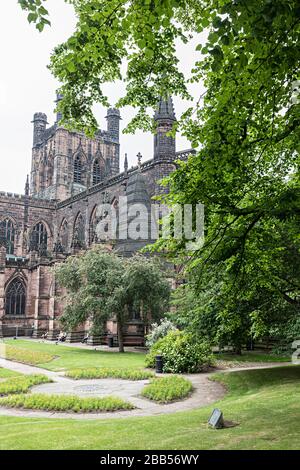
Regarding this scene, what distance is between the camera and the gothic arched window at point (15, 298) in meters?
45.8

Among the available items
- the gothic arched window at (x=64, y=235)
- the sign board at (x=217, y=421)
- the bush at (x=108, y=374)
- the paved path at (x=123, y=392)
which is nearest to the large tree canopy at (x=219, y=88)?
the sign board at (x=217, y=421)

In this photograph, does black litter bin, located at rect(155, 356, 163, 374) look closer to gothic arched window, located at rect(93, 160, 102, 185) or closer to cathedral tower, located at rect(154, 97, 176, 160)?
cathedral tower, located at rect(154, 97, 176, 160)

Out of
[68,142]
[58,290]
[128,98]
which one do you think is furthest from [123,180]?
[128,98]

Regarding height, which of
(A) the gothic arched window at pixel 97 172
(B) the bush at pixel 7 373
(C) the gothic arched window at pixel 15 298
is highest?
(A) the gothic arched window at pixel 97 172

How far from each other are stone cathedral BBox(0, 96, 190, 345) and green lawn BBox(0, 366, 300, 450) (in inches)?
782

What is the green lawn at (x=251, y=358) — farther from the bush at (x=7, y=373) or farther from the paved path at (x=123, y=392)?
the bush at (x=7, y=373)

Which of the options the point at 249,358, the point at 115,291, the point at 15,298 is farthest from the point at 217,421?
the point at 15,298

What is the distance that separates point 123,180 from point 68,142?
874 inches

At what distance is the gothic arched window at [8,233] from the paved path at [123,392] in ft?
124

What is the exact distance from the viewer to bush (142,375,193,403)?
1223 cm

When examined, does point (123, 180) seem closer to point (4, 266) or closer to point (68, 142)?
point (4, 266)

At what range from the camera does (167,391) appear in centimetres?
1272

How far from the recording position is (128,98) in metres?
9.55

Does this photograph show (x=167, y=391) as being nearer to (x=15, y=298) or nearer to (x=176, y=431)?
(x=176, y=431)
